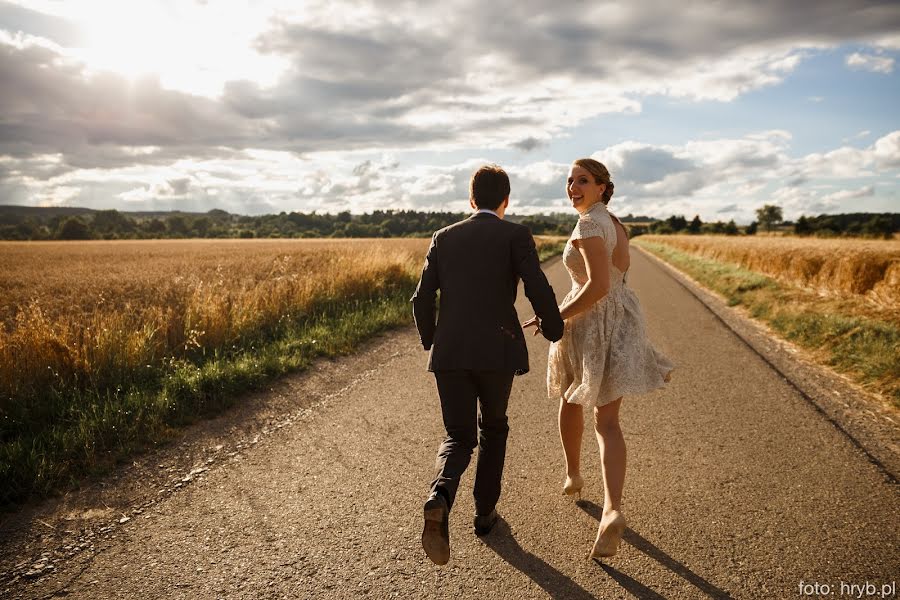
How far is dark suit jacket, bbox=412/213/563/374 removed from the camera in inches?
108

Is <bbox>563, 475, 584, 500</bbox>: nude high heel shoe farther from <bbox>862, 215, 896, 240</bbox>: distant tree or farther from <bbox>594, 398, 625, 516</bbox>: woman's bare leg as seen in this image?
<bbox>862, 215, 896, 240</bbox>: distant tree

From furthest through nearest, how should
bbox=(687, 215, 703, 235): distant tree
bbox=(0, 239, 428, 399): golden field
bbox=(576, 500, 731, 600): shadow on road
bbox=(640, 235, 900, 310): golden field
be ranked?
1. bbox=(687, 215, 703, 235): distant tree
2. bbox=(640, 235, 900, 310): golden field
3. bbox=(0, 239, 428, 399): golden field
4. bbox=(576, 500, 731, 600): shadow on road

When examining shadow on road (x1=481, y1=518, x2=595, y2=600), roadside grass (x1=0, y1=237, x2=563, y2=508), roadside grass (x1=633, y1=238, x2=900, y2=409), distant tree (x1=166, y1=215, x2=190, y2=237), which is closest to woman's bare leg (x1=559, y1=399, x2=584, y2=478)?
shadow on road (x1=481, y1=518, x2=595, y2=600)

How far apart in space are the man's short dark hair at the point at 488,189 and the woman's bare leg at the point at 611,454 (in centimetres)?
130

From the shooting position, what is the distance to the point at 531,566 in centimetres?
276

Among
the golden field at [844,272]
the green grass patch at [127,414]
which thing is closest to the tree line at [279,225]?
the golden field at [844,272]

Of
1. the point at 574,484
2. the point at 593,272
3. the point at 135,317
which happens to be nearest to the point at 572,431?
Result: the point at 574,484

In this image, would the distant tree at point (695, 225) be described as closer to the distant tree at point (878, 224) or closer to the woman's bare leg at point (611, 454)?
the distant tree at point (878, 224)

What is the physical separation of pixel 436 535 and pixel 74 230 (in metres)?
86.5

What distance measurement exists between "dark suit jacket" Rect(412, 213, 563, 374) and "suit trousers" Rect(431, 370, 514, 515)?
0.36 ft

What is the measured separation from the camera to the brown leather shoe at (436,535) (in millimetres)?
2537

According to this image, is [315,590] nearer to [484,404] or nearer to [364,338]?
[484,404]

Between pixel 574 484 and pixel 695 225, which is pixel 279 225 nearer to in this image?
pixel 695 225

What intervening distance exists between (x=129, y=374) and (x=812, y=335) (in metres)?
9.23
